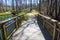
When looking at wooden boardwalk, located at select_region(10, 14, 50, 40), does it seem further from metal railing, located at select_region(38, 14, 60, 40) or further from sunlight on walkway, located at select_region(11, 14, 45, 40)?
metal railing, located at select_region(38, 14, 60, 40)

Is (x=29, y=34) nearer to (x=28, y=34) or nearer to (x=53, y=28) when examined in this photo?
(x=28, y=34)

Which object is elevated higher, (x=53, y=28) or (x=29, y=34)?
(x=53, y=28)

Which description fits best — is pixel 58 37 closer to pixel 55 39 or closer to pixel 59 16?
pixel 55 39

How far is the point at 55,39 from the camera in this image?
4074mm

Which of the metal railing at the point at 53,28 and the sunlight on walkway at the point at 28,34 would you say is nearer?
the metal railing at the point at 53,28

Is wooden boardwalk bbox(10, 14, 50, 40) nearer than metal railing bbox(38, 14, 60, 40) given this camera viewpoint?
No

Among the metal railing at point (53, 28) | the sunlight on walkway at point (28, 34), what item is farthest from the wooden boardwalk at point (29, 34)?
the metal railing at point (53, 28)

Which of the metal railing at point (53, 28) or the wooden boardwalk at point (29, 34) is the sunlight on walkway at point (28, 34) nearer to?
the wooden boardwalk at point (29, 34)

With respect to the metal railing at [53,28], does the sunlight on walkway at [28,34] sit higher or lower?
lower

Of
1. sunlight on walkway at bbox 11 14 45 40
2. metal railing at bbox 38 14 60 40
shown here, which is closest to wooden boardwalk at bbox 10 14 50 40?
sunlight on walkway at bbox 11 14 45 40

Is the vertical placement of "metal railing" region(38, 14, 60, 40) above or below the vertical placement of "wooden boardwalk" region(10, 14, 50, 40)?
above

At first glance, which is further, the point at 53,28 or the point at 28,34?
the point at 28,34

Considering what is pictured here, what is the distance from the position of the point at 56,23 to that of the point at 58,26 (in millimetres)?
122

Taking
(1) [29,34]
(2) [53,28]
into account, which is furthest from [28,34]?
(2) [53,28]
